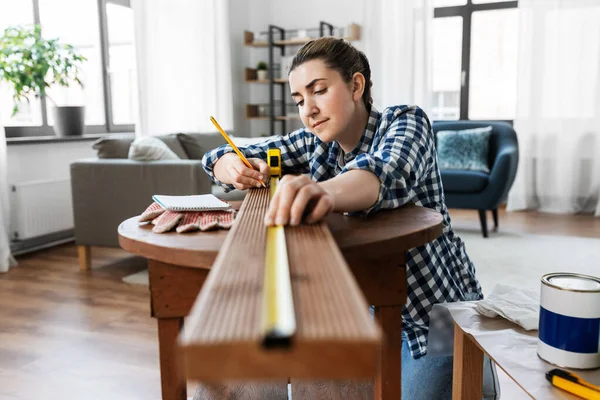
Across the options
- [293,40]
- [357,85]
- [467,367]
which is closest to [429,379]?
[467,367]

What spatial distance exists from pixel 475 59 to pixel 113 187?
3651 mm

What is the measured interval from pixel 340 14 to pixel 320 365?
5.48 metres

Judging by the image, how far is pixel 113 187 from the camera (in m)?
3.06

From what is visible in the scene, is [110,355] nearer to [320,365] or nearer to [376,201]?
[376,201]

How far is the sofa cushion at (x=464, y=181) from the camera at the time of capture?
3754 millimetres

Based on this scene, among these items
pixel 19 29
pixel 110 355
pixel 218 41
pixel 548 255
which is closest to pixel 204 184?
pixel 110 355

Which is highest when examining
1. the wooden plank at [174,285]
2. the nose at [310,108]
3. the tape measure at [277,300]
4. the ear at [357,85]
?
the ear at [357,85]

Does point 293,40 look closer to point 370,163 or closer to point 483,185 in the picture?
point 483,185

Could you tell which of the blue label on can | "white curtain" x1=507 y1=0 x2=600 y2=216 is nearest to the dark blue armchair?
"white curtain" x1=507 y1=0 x2=600 y2=216

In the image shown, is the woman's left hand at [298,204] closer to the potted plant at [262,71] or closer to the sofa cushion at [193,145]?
the sofa cushion at [193,145]

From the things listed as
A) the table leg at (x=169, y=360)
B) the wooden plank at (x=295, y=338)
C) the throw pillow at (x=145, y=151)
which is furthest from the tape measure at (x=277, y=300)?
the throw pillow at (x=145, y=151)

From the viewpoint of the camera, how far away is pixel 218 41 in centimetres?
489

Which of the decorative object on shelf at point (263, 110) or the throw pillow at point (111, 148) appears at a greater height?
the decorative object on shelf at point (263, 110)

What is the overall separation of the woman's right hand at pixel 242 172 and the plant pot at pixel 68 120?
120 inches
